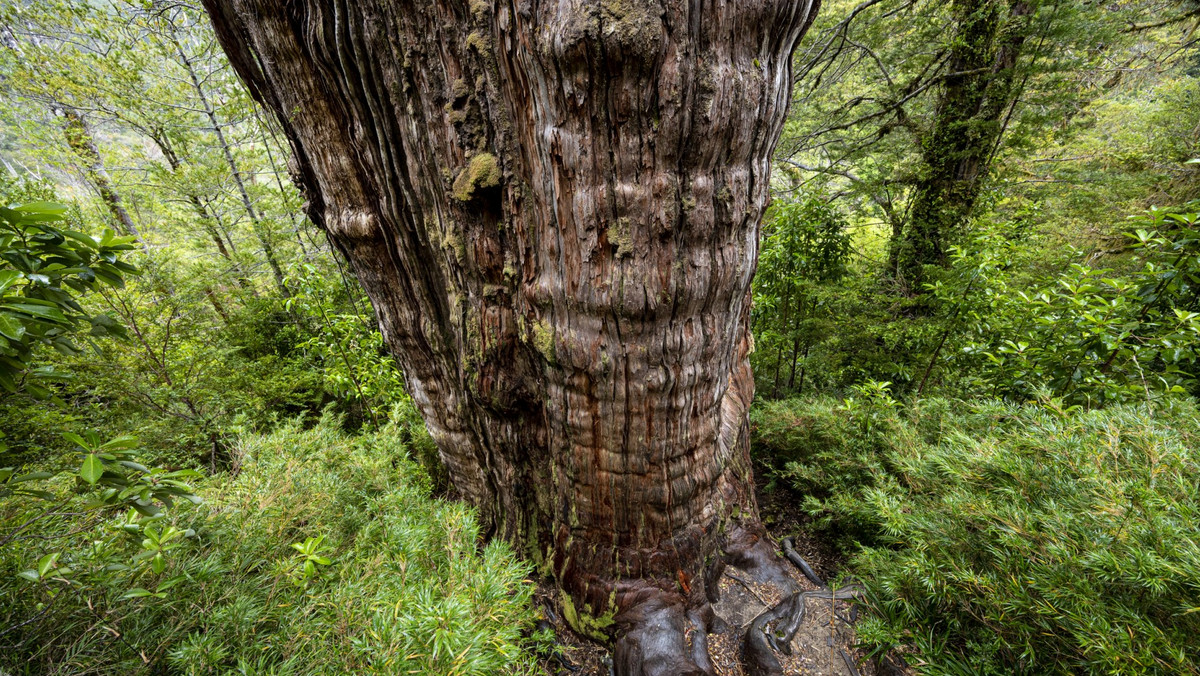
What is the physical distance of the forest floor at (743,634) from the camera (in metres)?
2.30

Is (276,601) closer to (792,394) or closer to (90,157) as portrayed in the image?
(792,394)

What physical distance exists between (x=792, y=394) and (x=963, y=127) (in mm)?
3056

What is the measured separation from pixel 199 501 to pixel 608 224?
5.03ft

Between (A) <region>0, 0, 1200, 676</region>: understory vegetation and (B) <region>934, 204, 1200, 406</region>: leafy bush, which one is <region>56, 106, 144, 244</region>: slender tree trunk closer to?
(A) <region>0, 0, 1200, 676</region>: understory vegetation

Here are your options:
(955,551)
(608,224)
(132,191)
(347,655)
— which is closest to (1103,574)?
(955,551)

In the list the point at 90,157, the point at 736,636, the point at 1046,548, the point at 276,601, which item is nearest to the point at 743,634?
the point at 736,636

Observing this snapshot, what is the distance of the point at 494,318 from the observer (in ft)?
6.84

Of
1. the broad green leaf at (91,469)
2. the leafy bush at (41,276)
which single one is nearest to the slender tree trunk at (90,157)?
the leafy bush at (41,276)

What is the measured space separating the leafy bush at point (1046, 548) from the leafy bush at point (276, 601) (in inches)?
73.3

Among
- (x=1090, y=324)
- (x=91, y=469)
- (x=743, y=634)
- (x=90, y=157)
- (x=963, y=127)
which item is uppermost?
(x=90, y=157)

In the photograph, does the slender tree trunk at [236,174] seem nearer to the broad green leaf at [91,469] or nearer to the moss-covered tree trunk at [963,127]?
the broad green leaf at [91,469]

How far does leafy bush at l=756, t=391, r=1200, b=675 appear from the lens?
124 cm

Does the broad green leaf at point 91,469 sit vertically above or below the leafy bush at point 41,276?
below

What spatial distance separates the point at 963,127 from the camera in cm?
370
